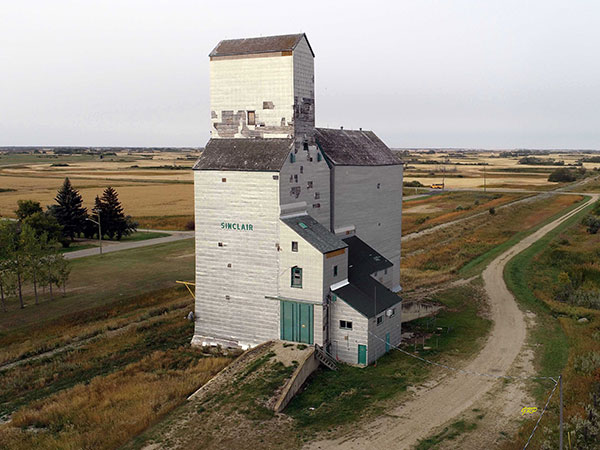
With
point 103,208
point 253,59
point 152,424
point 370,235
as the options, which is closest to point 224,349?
point 152,424

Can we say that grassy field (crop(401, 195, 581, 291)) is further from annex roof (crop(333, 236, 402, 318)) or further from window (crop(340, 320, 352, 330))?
window (crop(340, 320, 352, 330))

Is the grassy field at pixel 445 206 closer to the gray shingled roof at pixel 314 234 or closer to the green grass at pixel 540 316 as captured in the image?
the green grass at pixel 540 316

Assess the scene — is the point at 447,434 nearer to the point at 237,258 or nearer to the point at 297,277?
the point at 297,277

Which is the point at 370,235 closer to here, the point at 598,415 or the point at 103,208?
the point at 598,415

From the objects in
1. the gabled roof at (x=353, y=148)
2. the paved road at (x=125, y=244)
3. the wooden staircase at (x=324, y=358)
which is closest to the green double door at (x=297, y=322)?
the wooden staircase at (x=324, y=358)

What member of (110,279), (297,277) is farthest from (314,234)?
(110,279)
